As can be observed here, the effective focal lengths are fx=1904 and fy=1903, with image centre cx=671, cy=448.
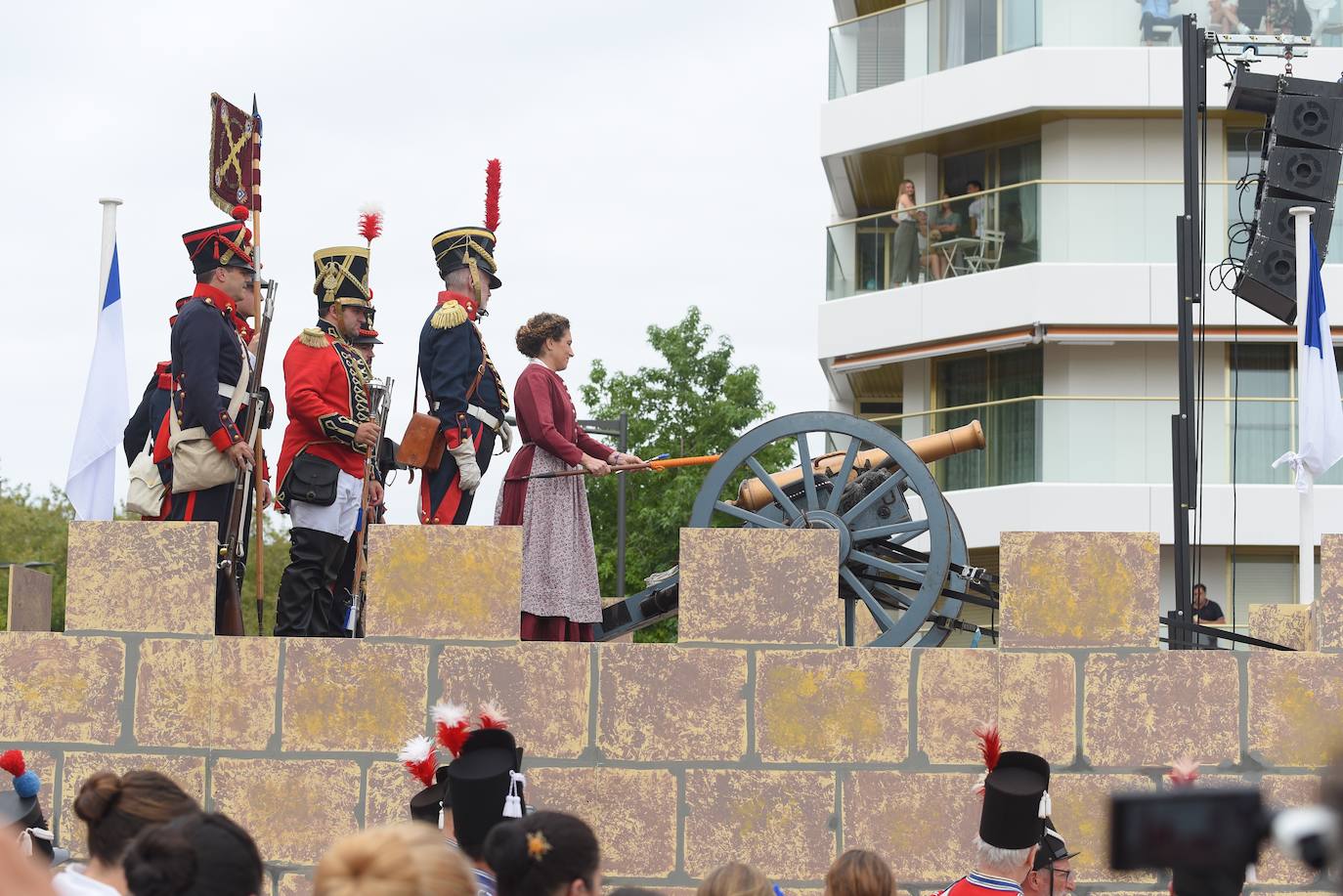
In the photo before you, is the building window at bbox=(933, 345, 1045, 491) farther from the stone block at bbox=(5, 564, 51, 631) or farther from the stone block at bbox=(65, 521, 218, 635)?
the stone block at bbox=(65, 521, 218, 635)

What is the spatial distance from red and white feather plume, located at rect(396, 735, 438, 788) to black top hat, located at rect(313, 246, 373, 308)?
2876mm

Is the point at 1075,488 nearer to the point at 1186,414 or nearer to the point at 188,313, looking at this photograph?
the point at 1186,414

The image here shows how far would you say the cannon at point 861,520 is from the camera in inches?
312

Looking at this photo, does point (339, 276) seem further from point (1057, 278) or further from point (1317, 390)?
point (1057, 278)

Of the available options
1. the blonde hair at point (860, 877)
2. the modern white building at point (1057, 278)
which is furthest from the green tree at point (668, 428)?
the blonde hair at point (860, 877)

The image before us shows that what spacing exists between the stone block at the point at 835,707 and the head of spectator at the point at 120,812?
3493mm

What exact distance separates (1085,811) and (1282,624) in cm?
230

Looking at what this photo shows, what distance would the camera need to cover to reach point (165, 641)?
7.43m

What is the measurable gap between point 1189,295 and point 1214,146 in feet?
45.1

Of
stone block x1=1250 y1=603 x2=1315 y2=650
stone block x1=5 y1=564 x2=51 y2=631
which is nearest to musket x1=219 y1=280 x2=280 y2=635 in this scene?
stone block x1=5 y1=564 x2=51 y2=631

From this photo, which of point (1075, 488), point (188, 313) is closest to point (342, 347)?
point (188, 313)

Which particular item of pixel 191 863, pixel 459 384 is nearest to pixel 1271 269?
pixel 459 384

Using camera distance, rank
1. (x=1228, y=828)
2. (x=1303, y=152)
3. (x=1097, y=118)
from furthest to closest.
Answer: (x=1097, y=118), (x=1303, y=152), (x=1228, y=828)

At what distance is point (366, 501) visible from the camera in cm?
889
